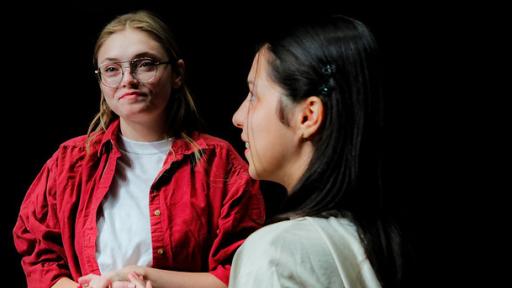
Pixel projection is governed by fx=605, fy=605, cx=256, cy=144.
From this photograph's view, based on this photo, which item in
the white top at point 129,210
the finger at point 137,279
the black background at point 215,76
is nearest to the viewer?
the finger at point 137,279

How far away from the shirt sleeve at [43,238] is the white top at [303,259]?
764 mm

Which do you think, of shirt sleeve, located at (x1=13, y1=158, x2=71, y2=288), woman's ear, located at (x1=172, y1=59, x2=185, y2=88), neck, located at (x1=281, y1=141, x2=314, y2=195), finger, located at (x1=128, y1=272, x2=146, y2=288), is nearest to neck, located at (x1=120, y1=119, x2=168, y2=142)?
woman's ear, located at (x1=172, y1=59, x2=185, y2=88)

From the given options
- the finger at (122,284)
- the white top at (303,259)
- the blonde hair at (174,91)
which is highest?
the blonde hair at (174,91)

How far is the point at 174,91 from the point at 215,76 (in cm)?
40

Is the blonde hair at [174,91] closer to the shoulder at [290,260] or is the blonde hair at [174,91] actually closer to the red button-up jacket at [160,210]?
the red button-up jacket at [160,210]

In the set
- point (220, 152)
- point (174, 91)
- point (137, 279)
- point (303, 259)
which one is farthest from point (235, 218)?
point (303, 259)

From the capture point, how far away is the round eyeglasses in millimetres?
1659

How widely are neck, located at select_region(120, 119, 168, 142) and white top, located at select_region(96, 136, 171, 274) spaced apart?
0.02 m

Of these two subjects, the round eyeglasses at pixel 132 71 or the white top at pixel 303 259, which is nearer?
the white top at pixel 303 259

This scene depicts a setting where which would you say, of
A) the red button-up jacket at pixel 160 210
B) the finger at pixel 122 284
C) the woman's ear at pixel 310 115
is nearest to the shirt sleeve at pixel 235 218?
the red button-up jacket at pixel 160 210

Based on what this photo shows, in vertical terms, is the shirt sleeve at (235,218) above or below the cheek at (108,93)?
below

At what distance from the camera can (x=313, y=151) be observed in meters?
1.25

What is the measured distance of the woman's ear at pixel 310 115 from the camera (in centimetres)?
119

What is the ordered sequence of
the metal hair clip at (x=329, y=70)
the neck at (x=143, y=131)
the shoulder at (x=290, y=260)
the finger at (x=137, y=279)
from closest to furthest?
the shoulder at (x=290, y=260)
the metal hair clip at (x=329, y=70)
the finger at (x=137, y=279)
the neck at (x=143, y=131)
